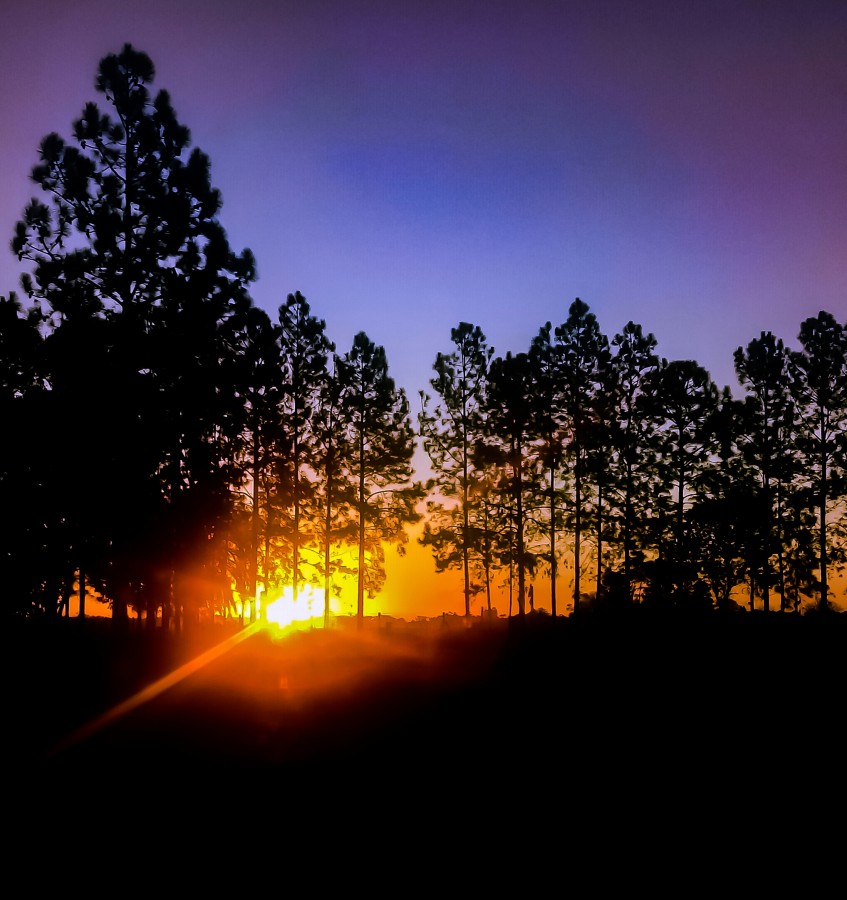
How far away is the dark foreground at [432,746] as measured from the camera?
8.09 m

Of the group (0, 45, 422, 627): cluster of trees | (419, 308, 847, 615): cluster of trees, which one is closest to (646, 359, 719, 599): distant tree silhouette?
(419, 308, 847, 615): cluster of trees

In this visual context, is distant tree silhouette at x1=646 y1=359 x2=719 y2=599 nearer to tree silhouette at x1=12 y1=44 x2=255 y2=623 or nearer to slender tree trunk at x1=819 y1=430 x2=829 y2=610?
slender tree trunk at x1=819 y1=430 x2=829 y2=610

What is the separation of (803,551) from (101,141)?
33.6m

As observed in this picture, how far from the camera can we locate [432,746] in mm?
10977

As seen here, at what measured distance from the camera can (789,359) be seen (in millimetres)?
35000

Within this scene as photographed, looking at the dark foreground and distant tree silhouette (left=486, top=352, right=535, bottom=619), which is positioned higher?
distant tree silhouette (left=486, top=352, right=535, bottom=619)

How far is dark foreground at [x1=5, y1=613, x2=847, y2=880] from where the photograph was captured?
26.5 feet

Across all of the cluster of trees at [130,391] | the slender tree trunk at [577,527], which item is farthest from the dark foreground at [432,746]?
the slender tree trunk at [577,527]

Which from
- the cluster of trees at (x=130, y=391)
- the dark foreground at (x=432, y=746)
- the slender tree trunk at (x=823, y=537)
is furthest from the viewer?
the slender tree trunk at (x=823, y=537)

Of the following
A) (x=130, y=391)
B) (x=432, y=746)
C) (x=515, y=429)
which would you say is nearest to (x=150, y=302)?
(x=130, y=391)

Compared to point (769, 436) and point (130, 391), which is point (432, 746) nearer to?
point (130, 391)

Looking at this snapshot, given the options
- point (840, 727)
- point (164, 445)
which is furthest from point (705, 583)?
point (164, 445)

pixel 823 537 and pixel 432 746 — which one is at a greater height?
pixel 823 537

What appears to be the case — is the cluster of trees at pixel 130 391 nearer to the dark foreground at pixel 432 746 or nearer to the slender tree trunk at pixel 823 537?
the dark foreground at pixel 432 746
